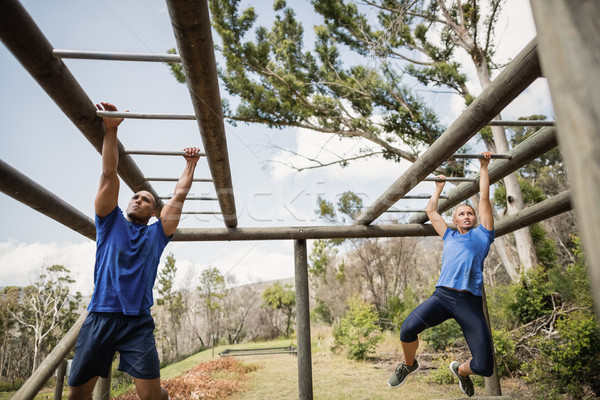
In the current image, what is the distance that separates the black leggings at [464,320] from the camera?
2666 millimetres

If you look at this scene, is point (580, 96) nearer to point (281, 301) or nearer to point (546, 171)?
point (281, 301)

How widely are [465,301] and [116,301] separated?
2.53m

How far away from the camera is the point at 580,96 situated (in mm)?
521

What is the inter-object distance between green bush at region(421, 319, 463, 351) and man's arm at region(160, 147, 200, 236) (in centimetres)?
685

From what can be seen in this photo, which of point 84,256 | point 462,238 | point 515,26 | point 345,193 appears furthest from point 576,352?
point 84,256

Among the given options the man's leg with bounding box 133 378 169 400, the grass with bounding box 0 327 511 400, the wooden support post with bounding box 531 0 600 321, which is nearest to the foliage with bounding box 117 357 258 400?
the grass with bounding box 0 327 511 400

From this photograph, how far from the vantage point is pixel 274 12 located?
919 centimetres

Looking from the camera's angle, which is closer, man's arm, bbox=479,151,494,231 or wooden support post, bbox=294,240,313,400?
man's arm, bbox=479,151,494,231

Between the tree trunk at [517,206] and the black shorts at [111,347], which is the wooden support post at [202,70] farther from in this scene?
the tree trunk at [517,206]

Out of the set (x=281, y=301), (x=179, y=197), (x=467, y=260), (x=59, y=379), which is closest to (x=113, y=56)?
(x=179, y=197)

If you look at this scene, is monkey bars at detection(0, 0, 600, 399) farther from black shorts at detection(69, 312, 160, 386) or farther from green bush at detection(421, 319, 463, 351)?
green bush at detection(421, 319, 463, 351)

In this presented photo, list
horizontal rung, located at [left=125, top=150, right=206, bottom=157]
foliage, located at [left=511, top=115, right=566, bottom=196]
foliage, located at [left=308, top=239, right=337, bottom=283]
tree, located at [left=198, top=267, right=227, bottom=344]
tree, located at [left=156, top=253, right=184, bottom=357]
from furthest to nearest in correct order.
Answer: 1. foliage, located at [left=308, top=239, right=337, bottom=283]
2. foliage, located at [left=511, top=115, right=566, bottom=196]
3. tree, located at [left=198, top=267, right=227, bottom=344]
4. tree, located at [left=156, top=253, right=184, bottom=357]
5. horizontal rung, located at [left=125, top=150, right=206, bottom=157]

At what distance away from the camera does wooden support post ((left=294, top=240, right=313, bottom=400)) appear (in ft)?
10.3

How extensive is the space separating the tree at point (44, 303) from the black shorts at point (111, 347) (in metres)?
9.24
